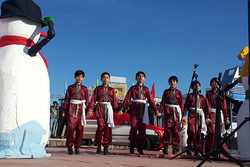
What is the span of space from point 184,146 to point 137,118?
1811mm

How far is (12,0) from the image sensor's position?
16.2 ft

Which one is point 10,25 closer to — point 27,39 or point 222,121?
point 27,39

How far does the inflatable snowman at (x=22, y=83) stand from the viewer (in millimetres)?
4598

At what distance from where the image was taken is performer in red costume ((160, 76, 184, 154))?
717cm

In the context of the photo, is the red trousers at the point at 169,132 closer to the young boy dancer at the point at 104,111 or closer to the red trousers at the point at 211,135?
the red trousers at the point at 211,135

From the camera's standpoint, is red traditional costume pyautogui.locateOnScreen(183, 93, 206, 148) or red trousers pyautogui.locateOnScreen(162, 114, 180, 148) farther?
red traditional costume pyautogui.locateOnScreen(183, 93, 206, 148)

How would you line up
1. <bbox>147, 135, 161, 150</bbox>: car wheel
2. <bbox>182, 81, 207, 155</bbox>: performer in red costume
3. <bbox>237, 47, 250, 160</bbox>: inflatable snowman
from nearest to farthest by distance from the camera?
<bbox>237, 47, 250, 160</bbox>: inflatable snowman < <bbox>182, 81, 207, 155</bbox>: performer in red costume < <bbox>147, 135, 161, 150</bbox>: car wheel

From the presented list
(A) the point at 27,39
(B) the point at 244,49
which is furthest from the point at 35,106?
(B) the point at 244,49

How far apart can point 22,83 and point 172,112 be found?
3.59 metres

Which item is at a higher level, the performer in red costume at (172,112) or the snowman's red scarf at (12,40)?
the snowman's red scarf at (12,40)

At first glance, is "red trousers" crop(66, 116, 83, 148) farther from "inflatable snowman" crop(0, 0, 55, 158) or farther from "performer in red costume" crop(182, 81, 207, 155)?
"performer in red costume" crop(182, 81, 207, 155)

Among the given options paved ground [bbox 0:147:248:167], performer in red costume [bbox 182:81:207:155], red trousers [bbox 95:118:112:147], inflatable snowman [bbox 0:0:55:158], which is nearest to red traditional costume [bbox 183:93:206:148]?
performer in red costume [bbox 182:81:207:155]

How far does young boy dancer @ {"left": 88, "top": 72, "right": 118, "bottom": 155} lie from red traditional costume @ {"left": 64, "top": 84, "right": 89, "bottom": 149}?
30 centimetres

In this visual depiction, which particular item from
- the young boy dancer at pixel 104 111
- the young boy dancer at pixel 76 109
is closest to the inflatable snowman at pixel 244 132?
the young boy dancer at pixel 104 111
